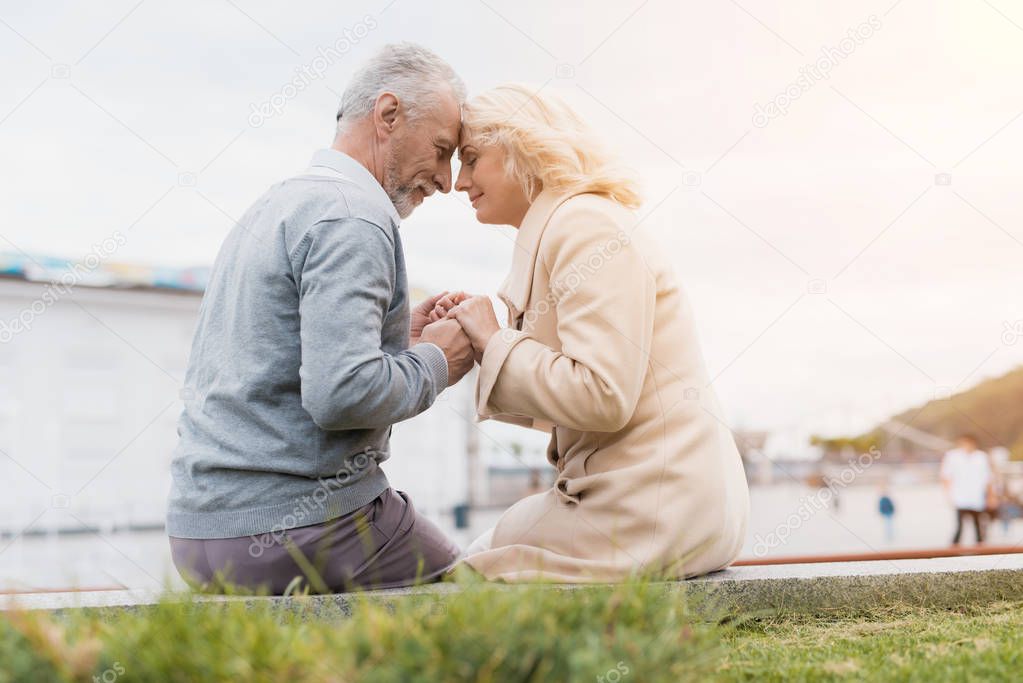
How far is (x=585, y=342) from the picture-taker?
7.16 feet

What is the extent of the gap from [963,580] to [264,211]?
2.06 metres

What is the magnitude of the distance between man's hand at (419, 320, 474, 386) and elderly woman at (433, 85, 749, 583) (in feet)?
0.08

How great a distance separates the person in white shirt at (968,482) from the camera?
33.1 feet

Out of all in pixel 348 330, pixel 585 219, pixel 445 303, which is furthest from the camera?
pixel 445 303

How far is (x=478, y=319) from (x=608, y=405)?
1.38 ft

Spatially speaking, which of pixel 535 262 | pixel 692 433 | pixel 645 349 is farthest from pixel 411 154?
pixel 692 433

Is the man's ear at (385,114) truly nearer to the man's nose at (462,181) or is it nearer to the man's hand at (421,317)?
the man's nose at (462,181)

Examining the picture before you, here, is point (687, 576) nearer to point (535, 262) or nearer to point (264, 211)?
point (535, 262)

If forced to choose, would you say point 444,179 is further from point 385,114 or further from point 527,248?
point 527,248

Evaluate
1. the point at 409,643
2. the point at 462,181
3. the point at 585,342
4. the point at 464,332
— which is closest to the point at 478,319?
the point at 464,332

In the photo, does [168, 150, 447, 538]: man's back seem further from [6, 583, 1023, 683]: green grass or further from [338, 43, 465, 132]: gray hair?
[6, 583, 1023, 683]: green grass

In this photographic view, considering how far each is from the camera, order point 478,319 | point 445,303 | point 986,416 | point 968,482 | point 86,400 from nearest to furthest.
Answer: point 478,319 → point 445,303 → point 968,482 → point 86,400 → point 986,416

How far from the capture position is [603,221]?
2275 millimetres

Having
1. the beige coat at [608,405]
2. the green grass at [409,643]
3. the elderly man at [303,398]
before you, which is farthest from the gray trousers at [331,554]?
the green grass at [409,643]
